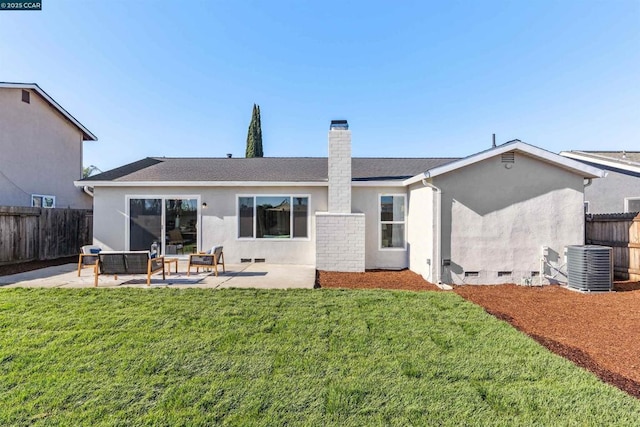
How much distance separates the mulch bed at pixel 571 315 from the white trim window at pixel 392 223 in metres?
1.50

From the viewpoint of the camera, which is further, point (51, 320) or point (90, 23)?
point (90, 23)

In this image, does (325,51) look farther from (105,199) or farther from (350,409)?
(350,409)

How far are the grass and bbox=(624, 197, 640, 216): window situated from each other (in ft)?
41.1

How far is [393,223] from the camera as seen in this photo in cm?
1036

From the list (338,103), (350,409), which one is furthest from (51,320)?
(338,103)

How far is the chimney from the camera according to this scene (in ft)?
32.6

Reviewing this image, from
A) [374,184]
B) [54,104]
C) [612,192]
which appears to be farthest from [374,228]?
[54,104]

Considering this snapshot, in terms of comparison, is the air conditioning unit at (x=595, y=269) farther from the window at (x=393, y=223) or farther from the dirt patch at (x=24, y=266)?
the dirt patch at (x=24, y=266)

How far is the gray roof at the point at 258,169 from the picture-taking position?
1094 centimetres

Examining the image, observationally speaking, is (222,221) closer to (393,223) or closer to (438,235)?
(393,223)

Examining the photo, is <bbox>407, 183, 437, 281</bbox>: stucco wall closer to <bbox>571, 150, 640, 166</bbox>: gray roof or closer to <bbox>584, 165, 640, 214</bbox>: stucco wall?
<bbox>584, 165, 640, 214</bbox>: stucco wall

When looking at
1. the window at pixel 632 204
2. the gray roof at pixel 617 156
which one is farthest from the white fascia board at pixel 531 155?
the gray roof at pixel 617 156

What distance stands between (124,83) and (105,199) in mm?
6167

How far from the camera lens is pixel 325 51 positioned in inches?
557
